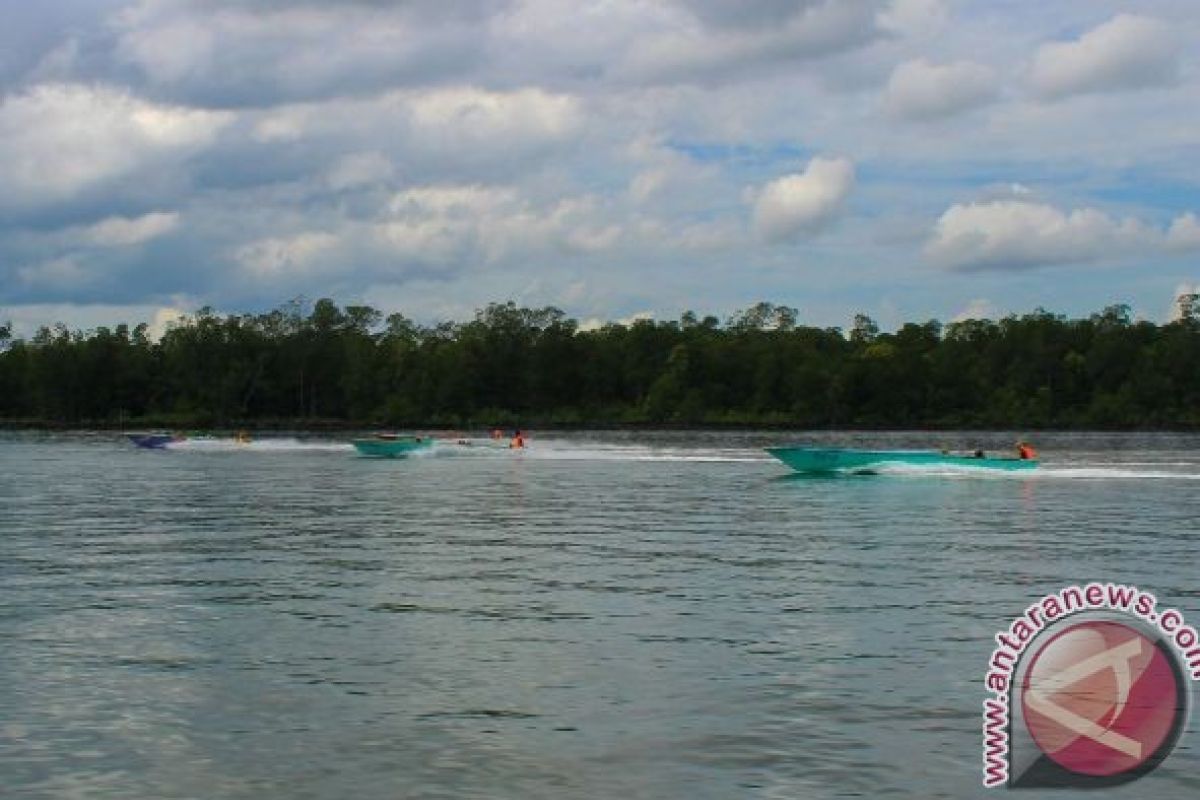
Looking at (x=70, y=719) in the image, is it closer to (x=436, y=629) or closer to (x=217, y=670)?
(x=217, y=670)

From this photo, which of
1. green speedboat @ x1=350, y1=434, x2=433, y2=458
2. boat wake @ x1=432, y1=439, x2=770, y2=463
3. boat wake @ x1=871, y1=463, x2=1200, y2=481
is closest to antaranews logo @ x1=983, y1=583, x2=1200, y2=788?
boat wake @ x1=871, y1=463, x2=1200, y2=481

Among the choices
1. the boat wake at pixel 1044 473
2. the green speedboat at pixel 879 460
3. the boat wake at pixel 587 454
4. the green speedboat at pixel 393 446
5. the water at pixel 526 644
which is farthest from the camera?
the boat wake at pixel 587 454

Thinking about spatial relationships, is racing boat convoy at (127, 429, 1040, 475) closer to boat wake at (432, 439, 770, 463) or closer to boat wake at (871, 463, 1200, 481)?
boat wake at (871, 463, 1200, 481)

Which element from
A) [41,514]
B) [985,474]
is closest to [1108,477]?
[985,474]

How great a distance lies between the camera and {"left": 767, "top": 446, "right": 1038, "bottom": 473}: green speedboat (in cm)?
7088

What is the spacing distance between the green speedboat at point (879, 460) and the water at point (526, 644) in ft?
66.3

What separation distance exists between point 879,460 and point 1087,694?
179 feet

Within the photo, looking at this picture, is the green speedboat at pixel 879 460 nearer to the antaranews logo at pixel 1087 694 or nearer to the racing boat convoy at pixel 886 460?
the racing boat convoy at pixel 886 460

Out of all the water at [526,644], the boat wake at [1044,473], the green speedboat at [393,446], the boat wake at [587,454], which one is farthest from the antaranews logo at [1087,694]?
the green speedboat at [393,446]

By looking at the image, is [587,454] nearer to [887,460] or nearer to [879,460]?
[879,460]

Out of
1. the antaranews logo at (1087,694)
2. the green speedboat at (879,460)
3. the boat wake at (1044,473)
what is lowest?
the antaranews logo at (1087,694)

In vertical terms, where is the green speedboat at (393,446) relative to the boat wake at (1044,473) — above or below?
above

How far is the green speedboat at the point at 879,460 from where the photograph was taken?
7088cm

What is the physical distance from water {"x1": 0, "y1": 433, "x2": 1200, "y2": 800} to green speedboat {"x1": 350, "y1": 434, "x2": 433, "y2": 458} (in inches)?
1863
